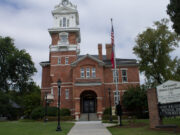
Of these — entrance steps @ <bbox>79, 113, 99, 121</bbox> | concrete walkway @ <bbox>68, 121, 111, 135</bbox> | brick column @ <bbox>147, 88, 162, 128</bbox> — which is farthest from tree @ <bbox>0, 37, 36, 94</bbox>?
brick column @ <bbox>147, 88, 162, 128</bbox>

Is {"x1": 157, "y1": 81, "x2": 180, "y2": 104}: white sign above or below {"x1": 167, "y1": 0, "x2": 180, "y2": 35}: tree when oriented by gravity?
below

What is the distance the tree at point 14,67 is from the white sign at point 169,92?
127 feet

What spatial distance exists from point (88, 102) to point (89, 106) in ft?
2.59

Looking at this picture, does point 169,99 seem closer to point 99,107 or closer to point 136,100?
point 136,100

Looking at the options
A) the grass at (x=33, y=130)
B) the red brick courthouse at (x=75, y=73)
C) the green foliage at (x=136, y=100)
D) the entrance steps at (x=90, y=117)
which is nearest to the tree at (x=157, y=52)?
the green foliage at (x=136, y=100)

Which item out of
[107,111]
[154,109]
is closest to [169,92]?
[154,109]

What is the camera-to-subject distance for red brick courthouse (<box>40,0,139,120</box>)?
31.9 meters

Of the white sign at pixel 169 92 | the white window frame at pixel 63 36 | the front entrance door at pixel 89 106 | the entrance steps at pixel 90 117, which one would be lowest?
the entrance steps at pixel 90 117

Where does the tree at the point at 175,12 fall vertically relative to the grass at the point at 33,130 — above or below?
above

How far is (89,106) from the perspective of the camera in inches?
1348

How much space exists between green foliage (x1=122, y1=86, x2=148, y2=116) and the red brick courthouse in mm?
3808

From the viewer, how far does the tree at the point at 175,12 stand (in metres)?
14.0

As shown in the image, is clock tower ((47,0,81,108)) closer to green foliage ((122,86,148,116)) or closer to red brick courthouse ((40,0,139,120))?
Answer: red brick courthouse ((40,0,139,120))

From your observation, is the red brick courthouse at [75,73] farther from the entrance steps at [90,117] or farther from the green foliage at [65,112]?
the green foliage at [65,112]
